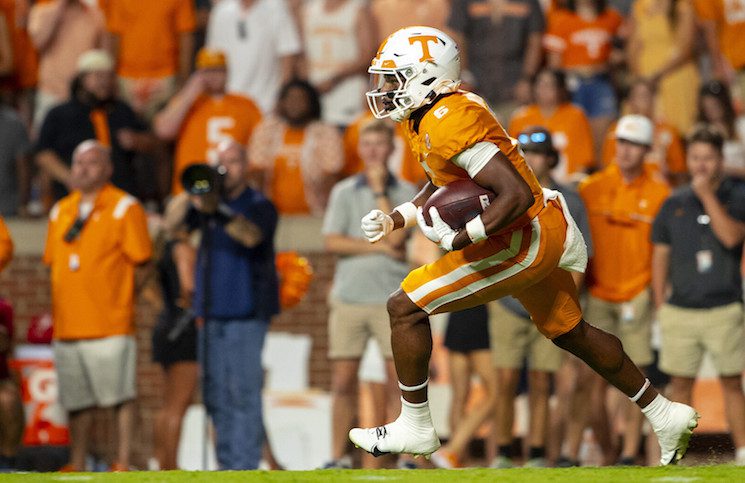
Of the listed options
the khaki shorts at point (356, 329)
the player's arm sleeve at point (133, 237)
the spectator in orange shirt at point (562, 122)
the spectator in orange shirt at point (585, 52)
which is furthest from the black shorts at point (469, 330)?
the spectator in orange shirt at point (585, 52)

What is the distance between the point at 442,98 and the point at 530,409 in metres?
3.40

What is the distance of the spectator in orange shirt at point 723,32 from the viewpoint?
37.9 feet

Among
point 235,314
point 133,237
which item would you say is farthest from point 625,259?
point 133,237

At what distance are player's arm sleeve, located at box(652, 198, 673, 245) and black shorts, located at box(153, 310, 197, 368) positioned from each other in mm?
2870

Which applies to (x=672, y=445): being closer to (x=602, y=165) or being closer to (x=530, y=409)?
(x=530, y=409)

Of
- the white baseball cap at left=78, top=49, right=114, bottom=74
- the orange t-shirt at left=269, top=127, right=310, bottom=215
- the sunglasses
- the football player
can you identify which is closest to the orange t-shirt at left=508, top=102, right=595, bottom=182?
the orange t-shirt at left=269, top=127, right=310, bottom=215

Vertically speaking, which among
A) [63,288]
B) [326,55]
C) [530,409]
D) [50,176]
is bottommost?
[530,409]

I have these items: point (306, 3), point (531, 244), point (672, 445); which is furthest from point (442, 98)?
point (306, 3)

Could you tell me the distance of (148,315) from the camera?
424 inches

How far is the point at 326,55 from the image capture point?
11.7 metres

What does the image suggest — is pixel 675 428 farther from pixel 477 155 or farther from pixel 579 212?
pixel 579 212

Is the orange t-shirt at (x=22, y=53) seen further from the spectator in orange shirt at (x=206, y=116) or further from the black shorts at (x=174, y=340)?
the black shorts at (x=174, y=340)

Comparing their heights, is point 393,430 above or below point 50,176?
below

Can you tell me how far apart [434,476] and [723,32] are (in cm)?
658
